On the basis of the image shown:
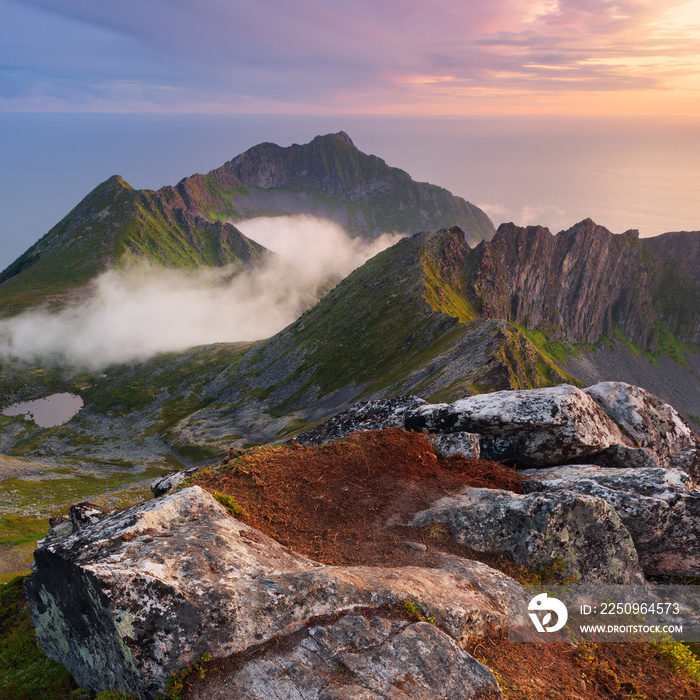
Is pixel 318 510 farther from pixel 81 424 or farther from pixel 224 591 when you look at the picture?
pixel 81 424

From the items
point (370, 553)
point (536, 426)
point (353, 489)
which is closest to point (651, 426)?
point (536, 426)

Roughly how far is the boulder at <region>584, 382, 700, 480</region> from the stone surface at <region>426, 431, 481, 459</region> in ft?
31.9

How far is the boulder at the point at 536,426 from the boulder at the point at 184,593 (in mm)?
10270

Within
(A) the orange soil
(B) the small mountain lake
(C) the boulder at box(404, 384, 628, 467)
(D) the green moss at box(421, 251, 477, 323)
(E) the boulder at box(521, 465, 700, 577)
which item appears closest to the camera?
(A) the orange soil

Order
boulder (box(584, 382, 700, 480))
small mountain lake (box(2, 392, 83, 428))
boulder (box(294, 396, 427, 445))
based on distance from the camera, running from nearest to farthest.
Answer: boulder (box(584, 382, 700, 480)) → boulder (box(294, 396, 427, 445)) → small mountain lake (box(2, 392, 83, 428))

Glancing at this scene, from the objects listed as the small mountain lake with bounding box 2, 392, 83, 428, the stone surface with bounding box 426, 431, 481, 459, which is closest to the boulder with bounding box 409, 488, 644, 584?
the stone surface with bounding box 426, 431, 481, 459

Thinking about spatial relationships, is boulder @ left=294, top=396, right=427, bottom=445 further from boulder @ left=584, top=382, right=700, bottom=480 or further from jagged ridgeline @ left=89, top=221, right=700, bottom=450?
jagged ridgeline @ left=89, top=221, right=700, bottom=450

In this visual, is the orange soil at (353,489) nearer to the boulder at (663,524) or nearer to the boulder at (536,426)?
the boulder at (536,426)

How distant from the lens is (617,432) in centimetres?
2444

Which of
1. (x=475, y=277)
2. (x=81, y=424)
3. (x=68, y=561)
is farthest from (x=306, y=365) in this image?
(x=68, y=561)

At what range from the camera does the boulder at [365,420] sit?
87.6 ft

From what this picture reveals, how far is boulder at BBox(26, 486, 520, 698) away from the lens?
1021cm

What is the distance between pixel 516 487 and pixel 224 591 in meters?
14.4

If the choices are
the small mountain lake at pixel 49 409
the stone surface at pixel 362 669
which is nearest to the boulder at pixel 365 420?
the stone surface at pixel 362 669
